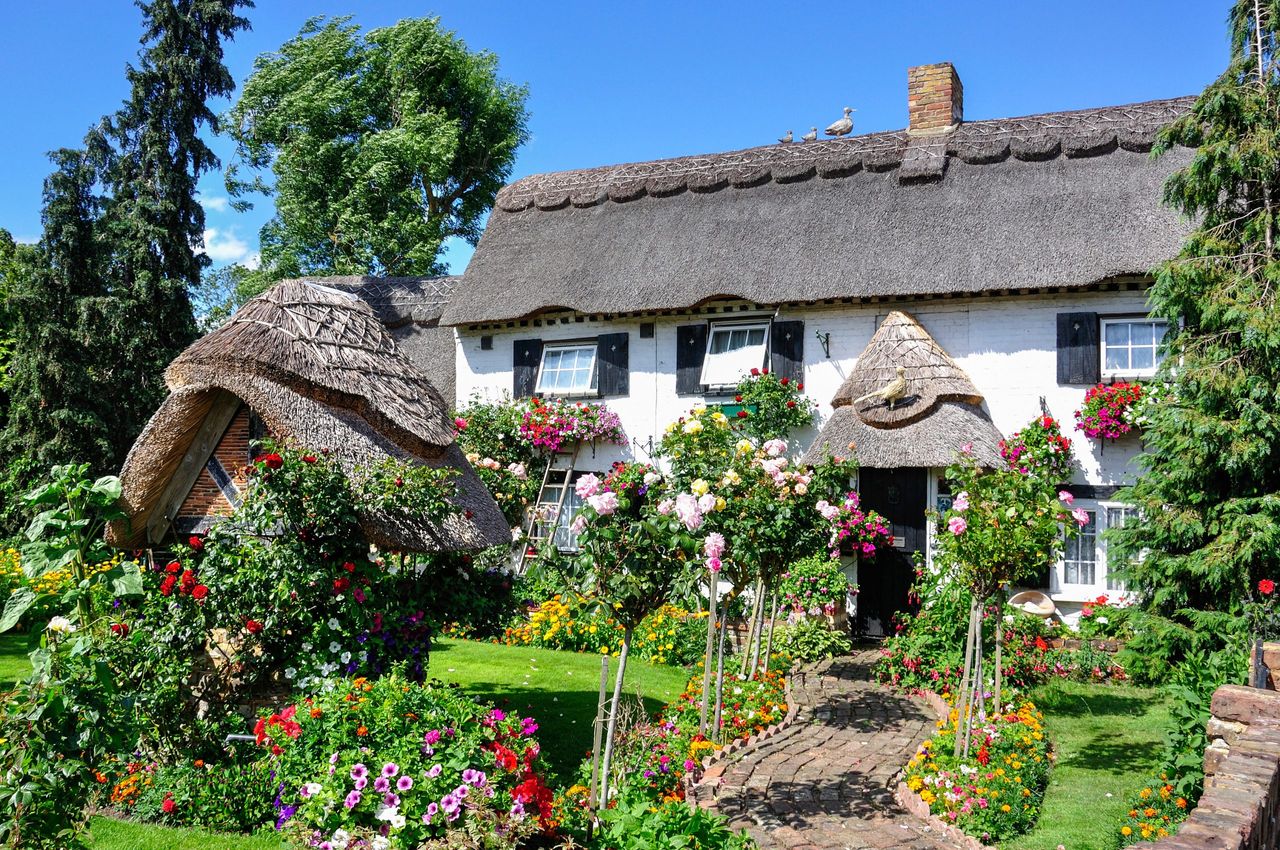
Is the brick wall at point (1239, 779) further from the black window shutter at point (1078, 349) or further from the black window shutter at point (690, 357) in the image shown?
the black window shutter at point (690, 357)

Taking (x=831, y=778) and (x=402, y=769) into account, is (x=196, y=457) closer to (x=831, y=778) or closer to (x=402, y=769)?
(x=402, y=769)

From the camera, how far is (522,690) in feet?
32.6

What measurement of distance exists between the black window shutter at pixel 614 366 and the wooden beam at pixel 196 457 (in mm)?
7442

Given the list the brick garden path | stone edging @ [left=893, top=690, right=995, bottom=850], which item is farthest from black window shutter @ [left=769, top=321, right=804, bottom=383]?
stone edging @ [left=893, top=690, right=995, bottom=850]

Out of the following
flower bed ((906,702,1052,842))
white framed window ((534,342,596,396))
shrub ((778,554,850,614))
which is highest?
white framed window ((534,342,596,396))

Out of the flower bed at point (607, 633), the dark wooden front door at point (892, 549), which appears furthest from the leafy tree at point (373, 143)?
the dark wooden front door at point (892, 549)

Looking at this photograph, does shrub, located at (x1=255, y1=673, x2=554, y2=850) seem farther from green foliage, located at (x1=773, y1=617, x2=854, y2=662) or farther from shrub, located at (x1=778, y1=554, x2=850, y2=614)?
shrub, located at (x1=778, y1=554, x2=850, y2=614)

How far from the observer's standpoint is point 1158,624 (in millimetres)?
9711

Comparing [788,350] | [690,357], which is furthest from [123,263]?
[788,350]

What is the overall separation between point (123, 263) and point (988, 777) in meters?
17.7

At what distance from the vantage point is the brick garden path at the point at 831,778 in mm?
6176

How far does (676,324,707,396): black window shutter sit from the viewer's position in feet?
46.6

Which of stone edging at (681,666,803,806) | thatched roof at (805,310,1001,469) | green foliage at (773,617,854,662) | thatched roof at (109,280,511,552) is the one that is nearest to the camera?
stone edging at (681,666,803,806)

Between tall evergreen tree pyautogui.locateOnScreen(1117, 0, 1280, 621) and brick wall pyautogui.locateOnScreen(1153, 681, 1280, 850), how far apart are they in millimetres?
4092
